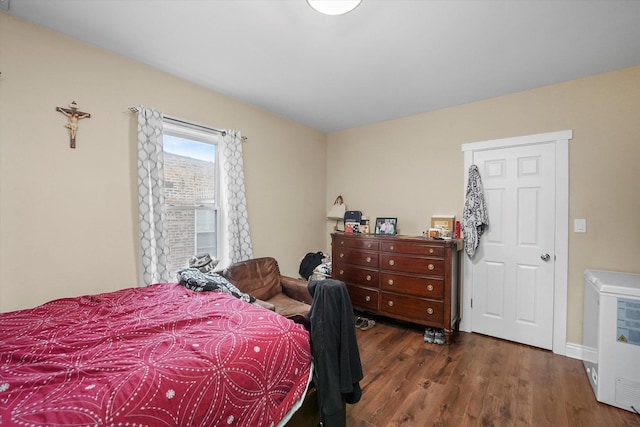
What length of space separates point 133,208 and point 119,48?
4.25 feet

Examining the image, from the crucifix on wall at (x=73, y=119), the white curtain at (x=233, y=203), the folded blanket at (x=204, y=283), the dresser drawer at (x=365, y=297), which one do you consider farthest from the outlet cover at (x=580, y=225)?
the crucifix on wall at (x=73, y=119)

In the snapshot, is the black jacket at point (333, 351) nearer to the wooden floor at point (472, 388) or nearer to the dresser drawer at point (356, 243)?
the wooden floor at point (472, 388)

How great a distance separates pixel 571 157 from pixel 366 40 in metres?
2.28

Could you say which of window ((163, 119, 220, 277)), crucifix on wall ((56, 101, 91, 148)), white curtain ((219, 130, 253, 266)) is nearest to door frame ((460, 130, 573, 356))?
white curtain ((219, 130, 253, 266))

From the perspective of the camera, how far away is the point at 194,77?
256cm

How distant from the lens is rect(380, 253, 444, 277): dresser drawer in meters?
2.79

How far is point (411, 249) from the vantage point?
115 inches

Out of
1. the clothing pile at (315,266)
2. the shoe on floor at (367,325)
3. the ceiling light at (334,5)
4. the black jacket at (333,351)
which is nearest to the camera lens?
the black jacket at (333,351)

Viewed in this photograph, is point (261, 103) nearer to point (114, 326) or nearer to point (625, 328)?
point (114, 326)

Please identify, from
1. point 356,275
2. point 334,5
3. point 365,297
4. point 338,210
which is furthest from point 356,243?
point 334,5

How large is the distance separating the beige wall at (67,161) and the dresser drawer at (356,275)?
7.31ft

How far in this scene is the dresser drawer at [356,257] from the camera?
3215 millimetres

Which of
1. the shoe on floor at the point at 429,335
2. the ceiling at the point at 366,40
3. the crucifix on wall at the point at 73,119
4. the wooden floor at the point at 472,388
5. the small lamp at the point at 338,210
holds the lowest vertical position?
the wooden floor at the point at 472,388

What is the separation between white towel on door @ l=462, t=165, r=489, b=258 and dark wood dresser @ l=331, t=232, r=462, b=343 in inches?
5.1
